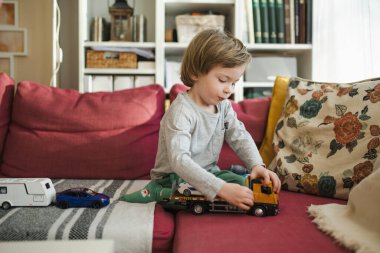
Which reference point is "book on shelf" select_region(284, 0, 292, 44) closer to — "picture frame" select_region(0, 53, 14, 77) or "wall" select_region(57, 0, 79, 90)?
"wall" select_region(57, 0, 79, 90)

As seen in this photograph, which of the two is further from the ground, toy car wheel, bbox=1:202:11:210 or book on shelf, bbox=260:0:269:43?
book on shelf, bbox=260:0:269:43

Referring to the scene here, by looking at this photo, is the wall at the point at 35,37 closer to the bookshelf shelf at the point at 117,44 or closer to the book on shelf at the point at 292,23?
the bookshelf shelf at the point at 117,44

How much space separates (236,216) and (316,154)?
0.42 meters

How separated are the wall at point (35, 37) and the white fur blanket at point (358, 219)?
79.6 inches

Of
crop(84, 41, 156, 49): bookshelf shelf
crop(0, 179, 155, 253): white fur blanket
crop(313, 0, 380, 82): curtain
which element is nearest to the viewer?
crop(0, 179, 155, 253): white fur blanket

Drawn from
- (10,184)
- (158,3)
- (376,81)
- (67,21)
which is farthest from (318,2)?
(10,184)

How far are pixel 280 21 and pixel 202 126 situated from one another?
53.2 inches

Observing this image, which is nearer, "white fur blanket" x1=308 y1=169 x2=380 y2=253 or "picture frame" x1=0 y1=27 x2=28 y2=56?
"white fur blanket" x1=308 y1=169 x2=380 y2=253

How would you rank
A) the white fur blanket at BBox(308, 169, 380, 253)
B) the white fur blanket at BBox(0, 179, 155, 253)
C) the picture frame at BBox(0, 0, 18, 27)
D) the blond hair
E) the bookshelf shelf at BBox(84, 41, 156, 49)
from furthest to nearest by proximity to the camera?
the picture frame at BBox(0, 0, 18, 27) → the bookshelf shelf at BBox(84, 41, 156, 49) → the blond hair → the white fur blanket at BBox(0, 179, 155, 253) → the white fur blanket at BBox(308, 169, 380, 253)

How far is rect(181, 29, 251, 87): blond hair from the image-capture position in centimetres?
121

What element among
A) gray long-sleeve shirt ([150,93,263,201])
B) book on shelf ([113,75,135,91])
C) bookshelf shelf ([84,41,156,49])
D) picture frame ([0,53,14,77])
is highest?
bookshelf shelf ([84,41,156,49])

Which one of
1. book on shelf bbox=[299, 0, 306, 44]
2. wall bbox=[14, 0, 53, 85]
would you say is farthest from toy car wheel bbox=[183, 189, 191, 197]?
wall bbox=[14, 0, 53, 85]

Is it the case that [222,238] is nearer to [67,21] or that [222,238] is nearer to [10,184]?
[10,184]

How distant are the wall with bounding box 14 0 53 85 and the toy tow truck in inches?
67.2
